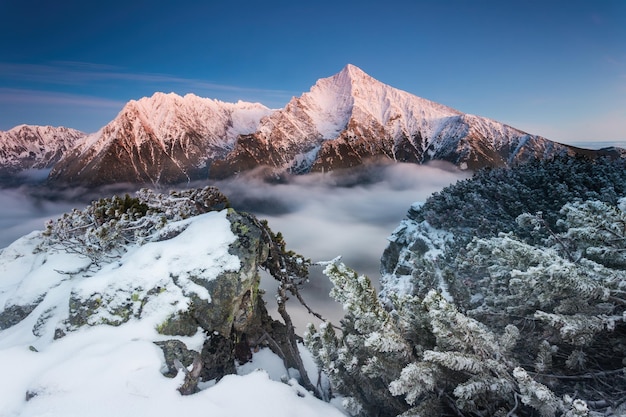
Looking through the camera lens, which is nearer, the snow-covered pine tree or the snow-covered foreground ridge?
the snow-covered foreground ridge

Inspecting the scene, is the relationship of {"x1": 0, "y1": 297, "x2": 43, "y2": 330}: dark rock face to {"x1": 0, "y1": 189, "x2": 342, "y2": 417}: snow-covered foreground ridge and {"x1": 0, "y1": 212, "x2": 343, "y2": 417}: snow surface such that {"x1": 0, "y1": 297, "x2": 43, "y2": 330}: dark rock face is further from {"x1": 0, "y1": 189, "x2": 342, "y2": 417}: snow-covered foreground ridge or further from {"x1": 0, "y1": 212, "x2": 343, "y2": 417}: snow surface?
{"x1": 0, "y1": 212, "x2": 343, "y2": 417}: snow surface

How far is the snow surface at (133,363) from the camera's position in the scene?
516 cm

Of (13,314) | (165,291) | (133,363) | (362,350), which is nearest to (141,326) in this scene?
(165,291)

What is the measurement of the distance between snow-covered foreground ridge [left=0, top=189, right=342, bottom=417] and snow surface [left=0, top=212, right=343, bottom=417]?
2 cm

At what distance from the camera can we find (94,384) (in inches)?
209

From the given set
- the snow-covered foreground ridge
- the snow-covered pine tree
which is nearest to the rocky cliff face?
the snow-covered foreground ridge

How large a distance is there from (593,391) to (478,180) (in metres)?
20.1

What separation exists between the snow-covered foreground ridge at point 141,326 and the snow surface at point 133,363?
2 cm

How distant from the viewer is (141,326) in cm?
692

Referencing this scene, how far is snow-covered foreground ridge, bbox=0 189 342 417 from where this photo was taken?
5.32 meters

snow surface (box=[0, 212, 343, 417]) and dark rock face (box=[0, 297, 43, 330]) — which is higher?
snow surface (box=[0, 212, 343, 417])

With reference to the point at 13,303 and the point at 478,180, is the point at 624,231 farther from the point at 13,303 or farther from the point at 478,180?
the point at 478,180

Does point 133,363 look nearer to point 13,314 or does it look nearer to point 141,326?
point 141,326

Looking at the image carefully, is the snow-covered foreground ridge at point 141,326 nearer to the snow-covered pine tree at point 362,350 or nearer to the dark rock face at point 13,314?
the dark rock face at point 13,314
